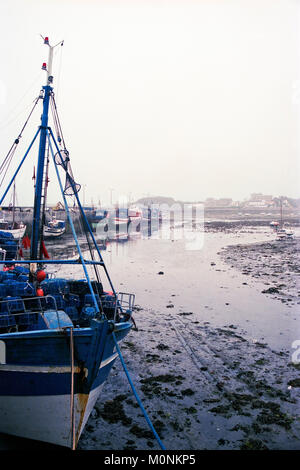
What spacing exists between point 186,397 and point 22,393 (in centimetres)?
489

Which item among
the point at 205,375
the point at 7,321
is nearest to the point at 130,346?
the point at 205,375

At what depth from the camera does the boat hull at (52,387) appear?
7195 millimetres

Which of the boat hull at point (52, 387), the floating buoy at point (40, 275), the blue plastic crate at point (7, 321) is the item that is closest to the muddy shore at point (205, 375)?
the boat hull at point (52, 387)

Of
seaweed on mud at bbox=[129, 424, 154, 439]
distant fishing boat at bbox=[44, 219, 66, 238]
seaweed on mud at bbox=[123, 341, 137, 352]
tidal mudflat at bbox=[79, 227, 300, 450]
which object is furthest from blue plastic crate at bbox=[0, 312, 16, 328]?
distant fishing boat at bbox=[44, 219, 66, 238]

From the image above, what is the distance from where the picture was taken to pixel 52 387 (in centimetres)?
734

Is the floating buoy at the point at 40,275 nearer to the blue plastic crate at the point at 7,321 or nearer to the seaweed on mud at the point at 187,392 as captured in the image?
the blue plastic crate at the point at 7,321

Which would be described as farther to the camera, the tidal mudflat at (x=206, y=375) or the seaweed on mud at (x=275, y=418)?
the seaweed on mud at (x=275, y=418)

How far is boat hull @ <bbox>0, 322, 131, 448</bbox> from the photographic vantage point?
7195 millimetres

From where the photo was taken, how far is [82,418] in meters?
7.55

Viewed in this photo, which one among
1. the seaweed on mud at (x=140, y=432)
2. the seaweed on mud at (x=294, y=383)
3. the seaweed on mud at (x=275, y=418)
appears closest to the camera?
the seaweed on mud at (x=140, y=432)

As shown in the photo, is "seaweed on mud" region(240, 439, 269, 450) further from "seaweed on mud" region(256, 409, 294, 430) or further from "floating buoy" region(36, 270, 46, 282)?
"floating buoy" region(36, 270, 46, 282)

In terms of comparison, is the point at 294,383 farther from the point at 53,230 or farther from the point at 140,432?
the point at 53,230

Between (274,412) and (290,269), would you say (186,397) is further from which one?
(290,269)

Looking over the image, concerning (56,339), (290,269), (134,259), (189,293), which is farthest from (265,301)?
(134,259)
